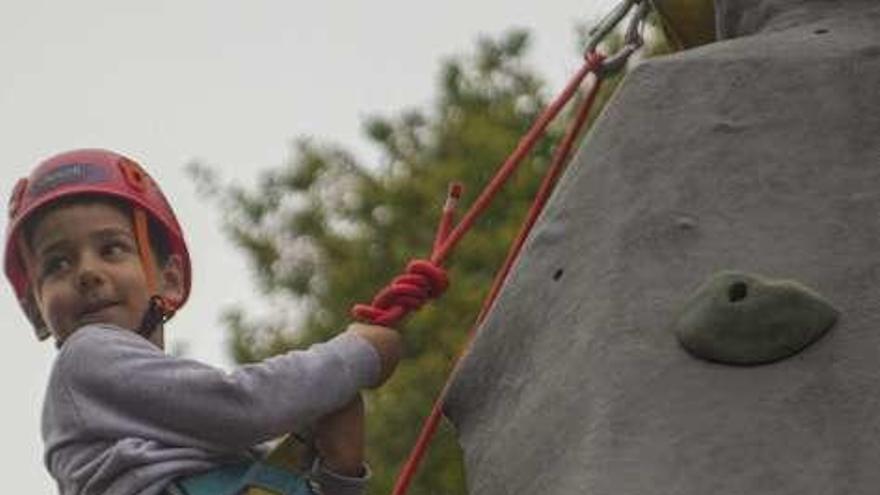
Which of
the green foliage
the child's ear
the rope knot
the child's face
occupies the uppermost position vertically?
the child's face

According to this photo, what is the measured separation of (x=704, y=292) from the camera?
2.19m

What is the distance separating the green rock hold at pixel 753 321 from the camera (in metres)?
2.13

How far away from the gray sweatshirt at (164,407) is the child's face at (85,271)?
9 cm

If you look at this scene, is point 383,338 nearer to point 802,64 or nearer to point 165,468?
point 165,468

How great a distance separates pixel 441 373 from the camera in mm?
7734

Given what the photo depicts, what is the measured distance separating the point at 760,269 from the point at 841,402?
24 centimetres

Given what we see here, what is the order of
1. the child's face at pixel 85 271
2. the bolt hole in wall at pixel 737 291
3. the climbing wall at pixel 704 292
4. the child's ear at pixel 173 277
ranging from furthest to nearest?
the child's ear at pixel 173 277 < the child's face at pixel 85 271 < the bolt hole in wall at pixel 737 291 < the climbing wall at pixel 704 292

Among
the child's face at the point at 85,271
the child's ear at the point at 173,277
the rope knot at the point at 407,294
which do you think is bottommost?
the rope knot at the point at 407,294

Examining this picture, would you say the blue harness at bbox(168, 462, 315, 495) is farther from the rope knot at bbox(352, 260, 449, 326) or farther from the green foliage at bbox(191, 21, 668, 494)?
the green foliage at bbox(191, 21, 668, 494)

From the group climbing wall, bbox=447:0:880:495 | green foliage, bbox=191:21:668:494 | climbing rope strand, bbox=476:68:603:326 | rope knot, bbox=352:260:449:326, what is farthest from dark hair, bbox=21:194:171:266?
green foliage, bbox=191:21:668:494

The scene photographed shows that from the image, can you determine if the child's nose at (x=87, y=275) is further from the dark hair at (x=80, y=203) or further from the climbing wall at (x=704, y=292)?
the climbing wall at (x=704, y=292)

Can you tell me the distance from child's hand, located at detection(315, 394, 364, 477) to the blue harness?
58 mm

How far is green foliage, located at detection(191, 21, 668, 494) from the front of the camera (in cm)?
779

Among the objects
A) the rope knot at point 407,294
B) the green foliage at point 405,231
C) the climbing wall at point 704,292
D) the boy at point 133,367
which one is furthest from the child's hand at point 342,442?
the green foliage at point 405,231
